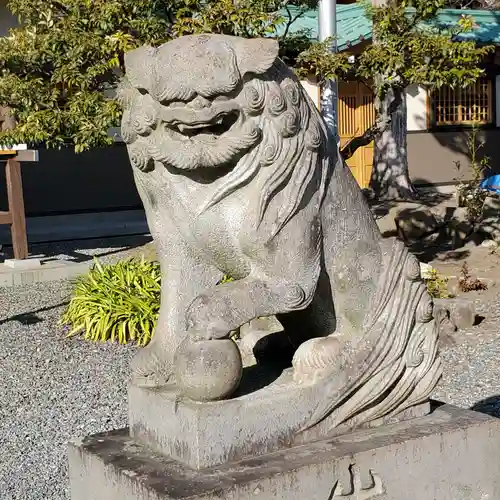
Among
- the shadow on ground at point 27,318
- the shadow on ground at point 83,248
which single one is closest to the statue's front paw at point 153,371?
the shadow on ground at point 27,318

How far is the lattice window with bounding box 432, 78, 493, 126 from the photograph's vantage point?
16.4 m

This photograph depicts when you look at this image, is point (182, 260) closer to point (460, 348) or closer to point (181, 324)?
point (181, 324)

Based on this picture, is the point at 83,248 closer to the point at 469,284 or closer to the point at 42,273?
the point at 42,273

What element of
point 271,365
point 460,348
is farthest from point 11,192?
point 271,365

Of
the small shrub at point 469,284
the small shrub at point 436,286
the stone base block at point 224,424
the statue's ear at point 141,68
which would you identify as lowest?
the small shrub at point 469,284

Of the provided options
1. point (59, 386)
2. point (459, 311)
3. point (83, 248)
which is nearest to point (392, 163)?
point (83, 248)

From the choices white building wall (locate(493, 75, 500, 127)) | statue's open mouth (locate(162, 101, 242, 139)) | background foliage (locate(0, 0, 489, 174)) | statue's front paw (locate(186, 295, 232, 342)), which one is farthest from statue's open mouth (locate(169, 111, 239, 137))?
white building wall (locate(493, 75, 500, 127))

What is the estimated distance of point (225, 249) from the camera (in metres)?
2.70

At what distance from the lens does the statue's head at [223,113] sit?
254cm

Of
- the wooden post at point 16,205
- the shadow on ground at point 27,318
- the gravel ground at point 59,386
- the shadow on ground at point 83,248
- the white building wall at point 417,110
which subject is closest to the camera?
the gravel ground at point 59,386

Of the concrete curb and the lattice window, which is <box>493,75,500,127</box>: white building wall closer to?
the lattice window

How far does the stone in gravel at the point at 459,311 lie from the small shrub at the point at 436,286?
0.41 m

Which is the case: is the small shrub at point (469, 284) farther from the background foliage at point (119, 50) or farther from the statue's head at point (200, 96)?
the statue's head at point (200, 96)

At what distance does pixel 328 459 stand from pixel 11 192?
7.99m
